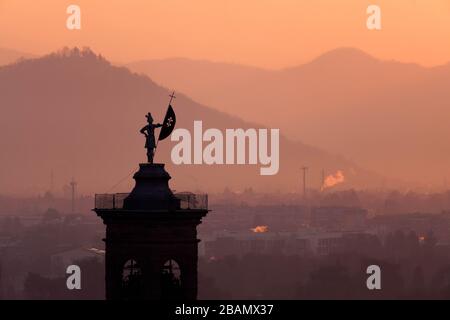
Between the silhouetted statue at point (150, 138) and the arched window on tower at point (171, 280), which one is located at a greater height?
the silhouetted statue at point (150, 138)

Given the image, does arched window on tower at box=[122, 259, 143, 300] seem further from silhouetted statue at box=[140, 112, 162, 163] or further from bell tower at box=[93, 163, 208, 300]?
silhouetted statue at box=[140, 112, 162, 163]

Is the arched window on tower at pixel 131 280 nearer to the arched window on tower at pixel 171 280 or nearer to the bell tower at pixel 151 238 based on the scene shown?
the bell tower at pixel 151 238

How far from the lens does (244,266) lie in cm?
19350

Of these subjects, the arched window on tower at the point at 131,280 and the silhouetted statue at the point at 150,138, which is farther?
the arched window on tower at the point at 131,280

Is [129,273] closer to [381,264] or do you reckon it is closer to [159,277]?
[159,277]

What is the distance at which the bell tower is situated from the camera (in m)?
46.8

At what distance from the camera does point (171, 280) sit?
47.6 m

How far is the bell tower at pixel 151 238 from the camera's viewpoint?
1843 inches

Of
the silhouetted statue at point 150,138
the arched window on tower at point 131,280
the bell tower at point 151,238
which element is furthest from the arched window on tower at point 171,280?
the silhouetted statue at point 150,138

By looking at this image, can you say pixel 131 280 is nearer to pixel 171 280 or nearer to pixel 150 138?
pixel 171 280

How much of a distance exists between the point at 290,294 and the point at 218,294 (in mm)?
16079

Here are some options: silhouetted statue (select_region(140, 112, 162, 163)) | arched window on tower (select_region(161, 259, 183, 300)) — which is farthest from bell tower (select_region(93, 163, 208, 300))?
silhouetted statue (select_region(140, 112, 162, 163))

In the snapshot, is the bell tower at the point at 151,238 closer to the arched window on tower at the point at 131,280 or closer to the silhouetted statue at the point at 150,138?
the arched window on tower at the point at 131,280

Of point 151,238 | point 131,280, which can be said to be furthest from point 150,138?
point 131,280
